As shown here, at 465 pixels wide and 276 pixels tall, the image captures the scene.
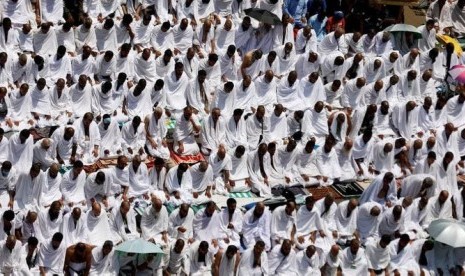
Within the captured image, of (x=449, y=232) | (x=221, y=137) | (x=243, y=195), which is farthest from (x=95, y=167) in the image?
(x=449, y=232)

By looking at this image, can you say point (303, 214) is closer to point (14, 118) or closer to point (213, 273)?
point (213, 273)

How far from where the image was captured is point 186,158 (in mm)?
20203

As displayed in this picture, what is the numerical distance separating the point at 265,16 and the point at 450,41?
490cm

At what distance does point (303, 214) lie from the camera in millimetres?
17984

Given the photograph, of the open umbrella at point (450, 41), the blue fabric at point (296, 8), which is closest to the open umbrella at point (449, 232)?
Result: the open umbrella at point (450, 41)

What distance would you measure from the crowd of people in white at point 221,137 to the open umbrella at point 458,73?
0.88ft

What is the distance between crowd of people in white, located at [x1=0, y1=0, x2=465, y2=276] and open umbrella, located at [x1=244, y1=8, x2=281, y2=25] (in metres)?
0.32

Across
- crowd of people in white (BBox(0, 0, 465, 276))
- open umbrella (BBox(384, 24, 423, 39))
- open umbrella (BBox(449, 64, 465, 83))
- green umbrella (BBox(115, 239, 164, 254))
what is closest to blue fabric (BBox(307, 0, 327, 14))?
crowd of people in white (BBox(0, 0, 465, 276))

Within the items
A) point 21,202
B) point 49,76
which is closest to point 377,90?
point 49,76

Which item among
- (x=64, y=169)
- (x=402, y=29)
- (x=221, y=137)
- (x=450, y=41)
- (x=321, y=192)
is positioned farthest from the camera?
(x=450, y=41)

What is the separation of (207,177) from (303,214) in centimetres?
194

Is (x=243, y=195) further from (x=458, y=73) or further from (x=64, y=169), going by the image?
(x=458, y=73)

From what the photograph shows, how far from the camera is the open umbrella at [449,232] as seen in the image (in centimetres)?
1720

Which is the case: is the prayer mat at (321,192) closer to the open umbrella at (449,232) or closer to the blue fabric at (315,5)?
the open umbrella at (449,232)
